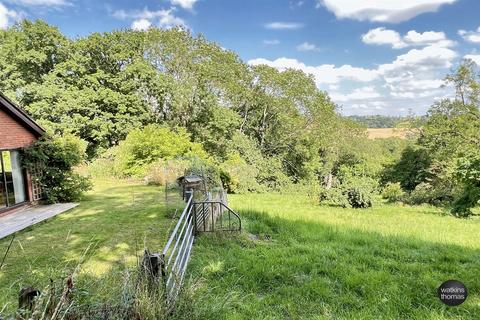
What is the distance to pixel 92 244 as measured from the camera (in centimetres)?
676

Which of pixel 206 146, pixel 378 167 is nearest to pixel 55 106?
pixel 206 146

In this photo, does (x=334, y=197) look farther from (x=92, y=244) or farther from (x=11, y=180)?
(x=11, y=180)

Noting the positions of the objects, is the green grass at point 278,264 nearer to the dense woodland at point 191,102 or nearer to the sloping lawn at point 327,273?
the sloping lawn at point 327,273

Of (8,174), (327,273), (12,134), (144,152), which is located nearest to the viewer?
(327,273)

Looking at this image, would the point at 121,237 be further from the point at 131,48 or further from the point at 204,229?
the point at 131,48

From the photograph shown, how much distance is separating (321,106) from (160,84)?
12841 millimetres

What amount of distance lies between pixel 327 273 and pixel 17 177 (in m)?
10.0

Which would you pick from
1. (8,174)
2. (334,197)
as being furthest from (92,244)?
(334,197)

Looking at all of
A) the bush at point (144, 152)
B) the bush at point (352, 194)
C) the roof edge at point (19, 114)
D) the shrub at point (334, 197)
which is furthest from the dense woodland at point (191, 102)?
Result: the roof edge at point (19, 114)

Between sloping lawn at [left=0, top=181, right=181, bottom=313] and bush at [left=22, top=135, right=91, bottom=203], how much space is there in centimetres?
75

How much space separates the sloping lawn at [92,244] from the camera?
350cm

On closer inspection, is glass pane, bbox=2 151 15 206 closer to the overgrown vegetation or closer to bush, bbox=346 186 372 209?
the overgrown vegetation

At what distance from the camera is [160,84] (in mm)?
→ 23844

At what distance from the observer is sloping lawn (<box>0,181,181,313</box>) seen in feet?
11.5
